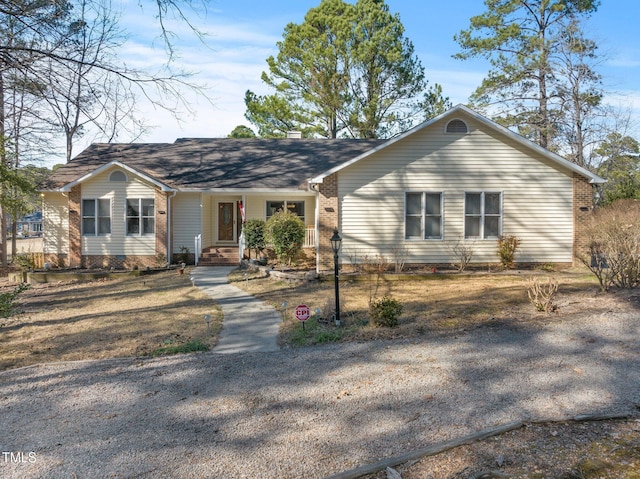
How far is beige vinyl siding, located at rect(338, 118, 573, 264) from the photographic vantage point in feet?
47.2

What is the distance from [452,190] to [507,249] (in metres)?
2.47

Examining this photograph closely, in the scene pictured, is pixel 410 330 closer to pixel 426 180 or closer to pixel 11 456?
pixel 11 456

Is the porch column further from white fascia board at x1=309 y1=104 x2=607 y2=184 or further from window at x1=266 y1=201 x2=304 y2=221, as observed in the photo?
window at x1=266 y1=201 x2=304 y2=221

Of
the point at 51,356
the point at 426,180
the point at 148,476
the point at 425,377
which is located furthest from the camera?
the point at 426,180

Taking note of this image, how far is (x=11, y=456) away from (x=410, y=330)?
5.36m

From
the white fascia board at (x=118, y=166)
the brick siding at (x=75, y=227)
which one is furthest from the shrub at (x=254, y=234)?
the brick siding at (x=75, y=227)

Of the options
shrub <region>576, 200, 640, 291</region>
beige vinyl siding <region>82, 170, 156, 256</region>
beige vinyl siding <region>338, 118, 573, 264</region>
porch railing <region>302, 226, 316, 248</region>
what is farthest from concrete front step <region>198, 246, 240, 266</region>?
shrub <region>576, 200, 640, 291</region>

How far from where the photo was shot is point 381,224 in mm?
14500

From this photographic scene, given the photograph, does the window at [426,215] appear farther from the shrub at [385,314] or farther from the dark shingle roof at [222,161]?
the shrub at [385,314]

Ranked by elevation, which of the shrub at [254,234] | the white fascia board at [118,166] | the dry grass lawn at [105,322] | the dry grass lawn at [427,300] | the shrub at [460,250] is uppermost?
the white fascia board at [118,166]

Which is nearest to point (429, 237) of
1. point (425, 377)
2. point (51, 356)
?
point (425, 377)

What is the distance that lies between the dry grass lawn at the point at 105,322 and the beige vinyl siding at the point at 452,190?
5662 mm

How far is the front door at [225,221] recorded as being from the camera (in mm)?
19234

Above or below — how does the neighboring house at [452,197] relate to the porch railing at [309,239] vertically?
above
